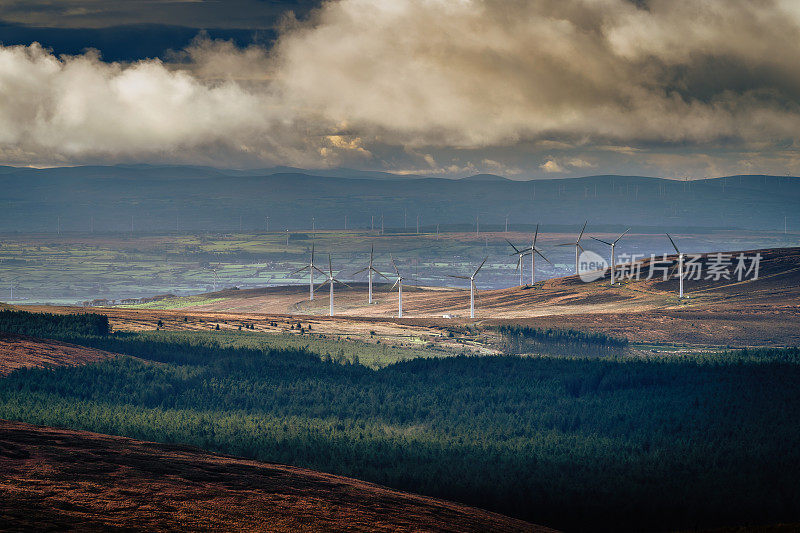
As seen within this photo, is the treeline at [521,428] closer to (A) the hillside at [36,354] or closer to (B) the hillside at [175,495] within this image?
(A) the hillside at [36,354]

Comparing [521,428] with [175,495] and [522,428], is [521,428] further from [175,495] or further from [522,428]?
[175,495]

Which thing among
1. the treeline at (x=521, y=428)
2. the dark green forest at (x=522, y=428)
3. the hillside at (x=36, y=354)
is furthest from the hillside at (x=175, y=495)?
Answer: the hillside at (x=36, y=354)

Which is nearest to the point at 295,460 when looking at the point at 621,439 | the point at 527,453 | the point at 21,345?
the point at 527,453

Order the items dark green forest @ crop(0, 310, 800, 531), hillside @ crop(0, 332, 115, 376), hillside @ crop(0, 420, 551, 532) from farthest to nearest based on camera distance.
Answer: hillside @ crop(0, 332, 115, 376)
dark green forest @ crop(0, 310, 800, 531)
hillside @ crop(0, 420, 551, 532)

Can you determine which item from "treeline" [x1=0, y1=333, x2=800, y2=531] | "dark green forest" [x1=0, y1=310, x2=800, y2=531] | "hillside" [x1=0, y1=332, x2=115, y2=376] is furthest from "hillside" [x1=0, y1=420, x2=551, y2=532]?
"hillside" [x1=0, y1=332, x2=115, y2=376]

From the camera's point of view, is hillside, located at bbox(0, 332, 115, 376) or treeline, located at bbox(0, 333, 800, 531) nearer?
treeline, located at bbox(0, 333, 800, 531)

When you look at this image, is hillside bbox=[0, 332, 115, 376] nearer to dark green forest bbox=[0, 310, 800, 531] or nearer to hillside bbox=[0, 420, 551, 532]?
dark green forest bbox=[0, 310, 800, 531]

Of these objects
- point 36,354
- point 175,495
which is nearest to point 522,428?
point 36,354
